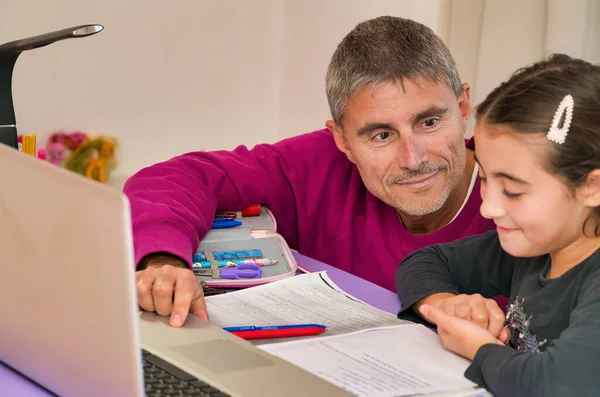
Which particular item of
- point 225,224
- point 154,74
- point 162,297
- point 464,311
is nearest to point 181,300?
point 162,297

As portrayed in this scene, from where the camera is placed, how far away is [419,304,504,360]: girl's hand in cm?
107

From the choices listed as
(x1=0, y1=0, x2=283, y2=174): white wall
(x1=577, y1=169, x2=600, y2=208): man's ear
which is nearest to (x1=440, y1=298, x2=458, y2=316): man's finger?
(x1=577, y1=169, x2=600, y2=208): man's ear

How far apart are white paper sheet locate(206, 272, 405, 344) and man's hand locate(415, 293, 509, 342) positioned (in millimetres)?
77

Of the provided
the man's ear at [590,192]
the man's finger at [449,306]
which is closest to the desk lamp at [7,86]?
the man's finger at [449,306]

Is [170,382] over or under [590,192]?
under

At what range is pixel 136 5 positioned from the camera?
297 centimetres

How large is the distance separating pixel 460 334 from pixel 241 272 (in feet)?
1.39

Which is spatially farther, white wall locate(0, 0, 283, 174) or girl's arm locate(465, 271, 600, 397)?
white wall locate(0, 0, 283, 174)

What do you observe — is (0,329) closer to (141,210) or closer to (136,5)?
(141,210)

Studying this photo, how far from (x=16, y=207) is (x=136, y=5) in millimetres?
2278

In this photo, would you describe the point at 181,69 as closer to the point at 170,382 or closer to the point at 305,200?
the point at 305,200

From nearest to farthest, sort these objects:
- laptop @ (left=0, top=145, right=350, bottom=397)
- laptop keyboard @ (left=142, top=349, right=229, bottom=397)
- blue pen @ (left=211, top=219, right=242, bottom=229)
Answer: laptop @ (left=0, top=145, right=350, bottom=397) < laptop keyboard @ (left=142, top=349, right=229, bottom=397) < blue pen @ (left=211, top=219, right=242, bottom=229)

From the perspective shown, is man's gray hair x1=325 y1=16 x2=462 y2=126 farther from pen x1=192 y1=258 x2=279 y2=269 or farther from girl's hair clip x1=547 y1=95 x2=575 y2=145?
girl's hair clip x1=547 y1=95 x2=575 y2=145

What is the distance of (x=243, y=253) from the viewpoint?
149 centimetres
